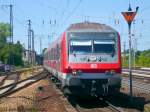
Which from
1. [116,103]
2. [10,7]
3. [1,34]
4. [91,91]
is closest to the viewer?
[91,91]

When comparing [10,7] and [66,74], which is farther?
[10,7]

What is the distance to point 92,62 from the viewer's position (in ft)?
66.0

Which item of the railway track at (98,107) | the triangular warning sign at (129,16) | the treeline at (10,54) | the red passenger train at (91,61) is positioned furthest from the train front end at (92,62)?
the treeline at (10,54)

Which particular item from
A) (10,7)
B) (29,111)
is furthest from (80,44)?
(10,7)

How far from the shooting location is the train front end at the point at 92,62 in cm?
1989

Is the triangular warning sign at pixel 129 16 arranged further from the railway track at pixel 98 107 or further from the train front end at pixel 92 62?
the railway track at pixel 98 107

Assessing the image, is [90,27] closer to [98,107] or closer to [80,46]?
[80,46]

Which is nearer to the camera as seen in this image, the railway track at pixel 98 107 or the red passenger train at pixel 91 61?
the railway track at pixel 98 107

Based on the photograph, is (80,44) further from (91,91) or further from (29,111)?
(29,111)

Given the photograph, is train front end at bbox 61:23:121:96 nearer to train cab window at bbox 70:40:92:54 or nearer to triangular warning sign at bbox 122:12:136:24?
train cab window at bbox 70:40:92:54

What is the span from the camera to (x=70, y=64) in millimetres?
20141

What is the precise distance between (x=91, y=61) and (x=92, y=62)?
0.06 metres

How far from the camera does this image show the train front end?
19891 mm

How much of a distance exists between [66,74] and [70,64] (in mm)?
427
